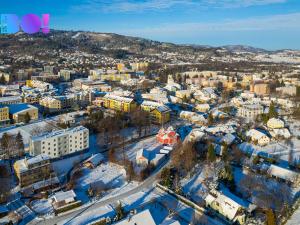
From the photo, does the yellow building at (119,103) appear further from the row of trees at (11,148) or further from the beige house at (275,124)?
the row of trees at (11,148)

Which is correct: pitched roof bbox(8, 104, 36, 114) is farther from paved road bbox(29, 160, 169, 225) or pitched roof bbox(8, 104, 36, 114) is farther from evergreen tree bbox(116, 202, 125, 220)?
evergreen tree bbox(116, 202, 125, 220)

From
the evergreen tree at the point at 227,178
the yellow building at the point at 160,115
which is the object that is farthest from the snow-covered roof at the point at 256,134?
the evergreen tree at the point at 227,178

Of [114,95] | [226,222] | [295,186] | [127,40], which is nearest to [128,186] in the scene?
[226,222]

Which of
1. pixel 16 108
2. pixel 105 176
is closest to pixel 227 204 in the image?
pixel 105 176

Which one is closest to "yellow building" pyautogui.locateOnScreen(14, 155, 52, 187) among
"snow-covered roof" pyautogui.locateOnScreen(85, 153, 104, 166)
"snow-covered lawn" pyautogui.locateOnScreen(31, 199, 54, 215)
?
"snow-covered lawn" pyautogui.locateOnScreen(31, 199, 54, 215)

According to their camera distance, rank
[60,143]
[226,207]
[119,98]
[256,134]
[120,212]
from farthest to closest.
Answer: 1. [119,98]
2. [256,134]
3. [60,143]
4. [226,207]
5. [120,212]

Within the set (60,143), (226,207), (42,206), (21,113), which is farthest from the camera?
(21,113)

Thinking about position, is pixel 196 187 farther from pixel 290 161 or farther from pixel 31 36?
pixel 31 36

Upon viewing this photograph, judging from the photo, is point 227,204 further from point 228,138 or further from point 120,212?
point 228,138
